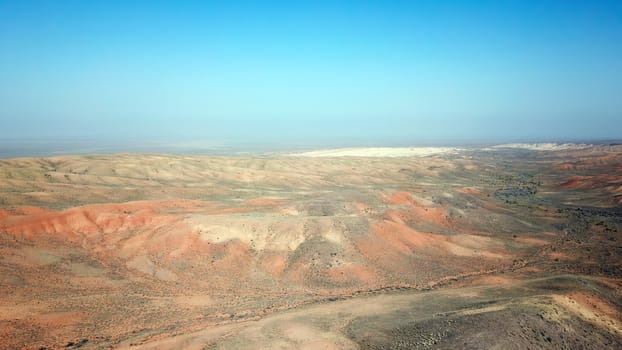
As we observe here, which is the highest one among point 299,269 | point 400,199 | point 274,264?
point 400,199

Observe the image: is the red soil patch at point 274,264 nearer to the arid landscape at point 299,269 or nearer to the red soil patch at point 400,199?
the arid landscape at point 299,269

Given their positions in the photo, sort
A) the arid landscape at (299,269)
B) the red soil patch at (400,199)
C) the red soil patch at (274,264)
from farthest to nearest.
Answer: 1. the red soil patch at (400,199)
2. the red soil patch at (274,264)
3. the arid landscape at (299,269)

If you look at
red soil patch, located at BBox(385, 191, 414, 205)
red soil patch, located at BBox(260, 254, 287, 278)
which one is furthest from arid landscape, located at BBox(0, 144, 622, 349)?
red soil patch, located at BBox(385, 191, 414, 205)

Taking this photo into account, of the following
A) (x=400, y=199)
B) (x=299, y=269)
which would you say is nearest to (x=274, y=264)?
(x=299, y=269)

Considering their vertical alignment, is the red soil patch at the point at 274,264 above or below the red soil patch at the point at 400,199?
below

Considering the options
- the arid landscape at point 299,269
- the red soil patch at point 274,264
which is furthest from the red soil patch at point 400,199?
the red soil patch at point 274,264

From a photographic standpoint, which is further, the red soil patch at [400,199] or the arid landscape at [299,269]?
the red soil patch at [400,199]

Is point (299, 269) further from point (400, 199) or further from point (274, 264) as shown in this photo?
point (400, 199)

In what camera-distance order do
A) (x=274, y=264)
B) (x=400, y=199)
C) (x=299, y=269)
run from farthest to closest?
(x=400, y=199), (x=274, y=264), (x=299, y=269)
